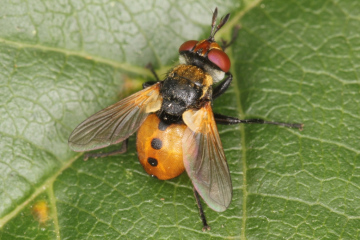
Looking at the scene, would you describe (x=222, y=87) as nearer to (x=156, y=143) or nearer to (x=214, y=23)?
(x=214, y=23)

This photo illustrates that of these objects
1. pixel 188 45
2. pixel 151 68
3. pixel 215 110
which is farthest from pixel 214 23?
pixel 215 110

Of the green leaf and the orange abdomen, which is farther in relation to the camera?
the orange abdomen

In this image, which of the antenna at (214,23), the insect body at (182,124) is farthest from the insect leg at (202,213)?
the antenna at (214,23)

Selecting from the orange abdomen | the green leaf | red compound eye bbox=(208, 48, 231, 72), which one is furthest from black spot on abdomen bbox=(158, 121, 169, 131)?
red compound eye bbox=(208, 48, 231, 72)

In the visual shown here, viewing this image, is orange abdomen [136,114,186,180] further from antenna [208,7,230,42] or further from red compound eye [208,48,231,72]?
antenna [208,7,230,42]

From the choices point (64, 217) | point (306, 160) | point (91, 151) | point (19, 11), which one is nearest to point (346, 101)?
point (306, 160)

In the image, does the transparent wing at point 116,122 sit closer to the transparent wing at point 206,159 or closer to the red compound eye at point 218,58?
the transparent wing at point 206,159

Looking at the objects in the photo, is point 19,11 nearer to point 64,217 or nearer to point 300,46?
point 64,217
